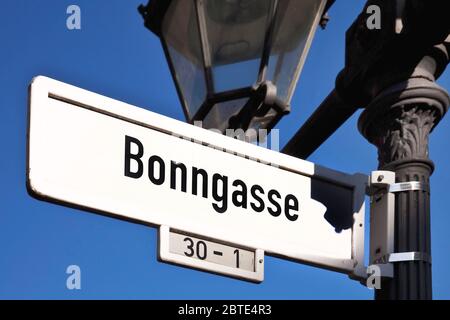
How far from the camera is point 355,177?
12.1 feet

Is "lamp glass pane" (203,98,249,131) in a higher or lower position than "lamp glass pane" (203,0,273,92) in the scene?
lower

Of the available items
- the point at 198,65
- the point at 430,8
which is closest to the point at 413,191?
the point at 430,8

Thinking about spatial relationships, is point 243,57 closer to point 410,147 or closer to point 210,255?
point 410,147

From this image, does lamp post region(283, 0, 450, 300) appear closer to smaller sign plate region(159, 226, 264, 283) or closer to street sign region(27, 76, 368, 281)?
street sign region(27, 76, 368, 281)

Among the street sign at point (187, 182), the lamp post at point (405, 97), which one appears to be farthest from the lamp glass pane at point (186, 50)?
the street sign at point (187, 182)

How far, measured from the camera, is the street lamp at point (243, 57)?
13.9 ft

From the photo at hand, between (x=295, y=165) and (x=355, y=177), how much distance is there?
0.23 metres

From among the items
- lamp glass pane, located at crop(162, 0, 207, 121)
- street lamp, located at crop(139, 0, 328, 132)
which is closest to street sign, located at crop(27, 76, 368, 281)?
street lamp, located at crop(139, 0, 328, 132)

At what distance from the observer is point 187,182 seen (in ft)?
11.1

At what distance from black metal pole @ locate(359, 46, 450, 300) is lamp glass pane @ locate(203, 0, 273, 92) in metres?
0.55

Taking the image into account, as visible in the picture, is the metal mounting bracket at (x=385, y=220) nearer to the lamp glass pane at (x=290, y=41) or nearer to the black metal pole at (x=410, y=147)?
the black metal pole at (x=410, y=147)

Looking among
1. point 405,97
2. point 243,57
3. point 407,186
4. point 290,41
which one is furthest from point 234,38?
point 407,186

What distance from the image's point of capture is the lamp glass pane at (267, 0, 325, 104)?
170 inches

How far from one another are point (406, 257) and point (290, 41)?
4.13 feet
